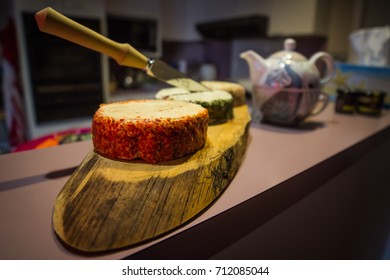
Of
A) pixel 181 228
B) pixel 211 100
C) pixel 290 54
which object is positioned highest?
pixel 290 54

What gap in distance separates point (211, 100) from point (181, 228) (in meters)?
0.32

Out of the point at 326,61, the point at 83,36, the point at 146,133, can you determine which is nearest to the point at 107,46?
the point at 83,36

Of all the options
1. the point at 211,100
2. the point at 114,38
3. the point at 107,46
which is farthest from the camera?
the point at 114,38

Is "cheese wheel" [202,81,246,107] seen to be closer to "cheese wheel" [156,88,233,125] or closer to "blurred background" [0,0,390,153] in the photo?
"cheese wheel" [156,88,233,125]

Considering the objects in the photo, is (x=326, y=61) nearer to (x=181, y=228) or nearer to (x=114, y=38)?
(x=181, y=228)

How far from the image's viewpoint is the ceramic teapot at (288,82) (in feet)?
2.45

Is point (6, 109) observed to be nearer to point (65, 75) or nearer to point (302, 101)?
point (65, 75)

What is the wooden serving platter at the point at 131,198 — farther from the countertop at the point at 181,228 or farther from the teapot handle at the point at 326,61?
the teapot handle at the point at 326,61

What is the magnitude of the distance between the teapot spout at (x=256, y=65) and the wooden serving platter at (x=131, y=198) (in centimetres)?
43

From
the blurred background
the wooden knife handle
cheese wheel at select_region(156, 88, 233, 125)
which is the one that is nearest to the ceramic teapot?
cheese wheel at select_region(156, 88, 233, 125)

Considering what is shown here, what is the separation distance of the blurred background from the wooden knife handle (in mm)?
1037

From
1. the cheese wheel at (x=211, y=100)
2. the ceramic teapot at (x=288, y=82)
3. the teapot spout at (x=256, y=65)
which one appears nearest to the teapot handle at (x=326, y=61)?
the ceramic teapot at (x=288, y=82)

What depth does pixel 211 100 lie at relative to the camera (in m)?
0.58
